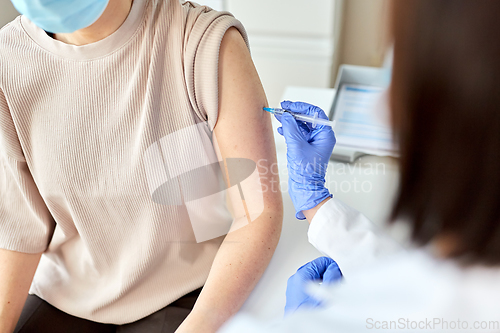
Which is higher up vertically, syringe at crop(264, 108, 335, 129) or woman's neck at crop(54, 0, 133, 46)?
woman's neck at crop(54, 0, 133, 46)

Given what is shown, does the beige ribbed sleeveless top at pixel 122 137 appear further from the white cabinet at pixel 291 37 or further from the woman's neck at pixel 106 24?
the white cabinet at pixel 291 37

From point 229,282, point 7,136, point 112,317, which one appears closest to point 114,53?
point 7,136

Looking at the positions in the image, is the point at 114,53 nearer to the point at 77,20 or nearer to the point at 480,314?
the point at 77,20

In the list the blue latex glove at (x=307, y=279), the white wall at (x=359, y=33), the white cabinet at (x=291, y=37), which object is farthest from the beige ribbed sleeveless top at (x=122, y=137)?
the white wall at (x=359, y=33)

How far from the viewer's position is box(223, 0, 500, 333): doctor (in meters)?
0.43

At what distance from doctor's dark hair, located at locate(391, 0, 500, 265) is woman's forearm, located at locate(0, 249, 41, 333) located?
2.95 feet

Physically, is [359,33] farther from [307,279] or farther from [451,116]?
[451,116]

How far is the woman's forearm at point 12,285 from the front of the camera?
0.94 m

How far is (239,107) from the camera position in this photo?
2.66 ft

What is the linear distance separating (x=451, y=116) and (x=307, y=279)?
1.57ft

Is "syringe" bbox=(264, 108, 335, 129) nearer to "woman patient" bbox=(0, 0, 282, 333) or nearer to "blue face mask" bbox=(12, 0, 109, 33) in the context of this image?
"woman patient" bbox=(0, 0, 282, 333)

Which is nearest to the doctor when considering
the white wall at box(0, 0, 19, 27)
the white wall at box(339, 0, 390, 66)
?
the white wall at box(0, 0, 19, 27)

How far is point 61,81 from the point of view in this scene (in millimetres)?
856

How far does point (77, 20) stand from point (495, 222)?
74 cm
